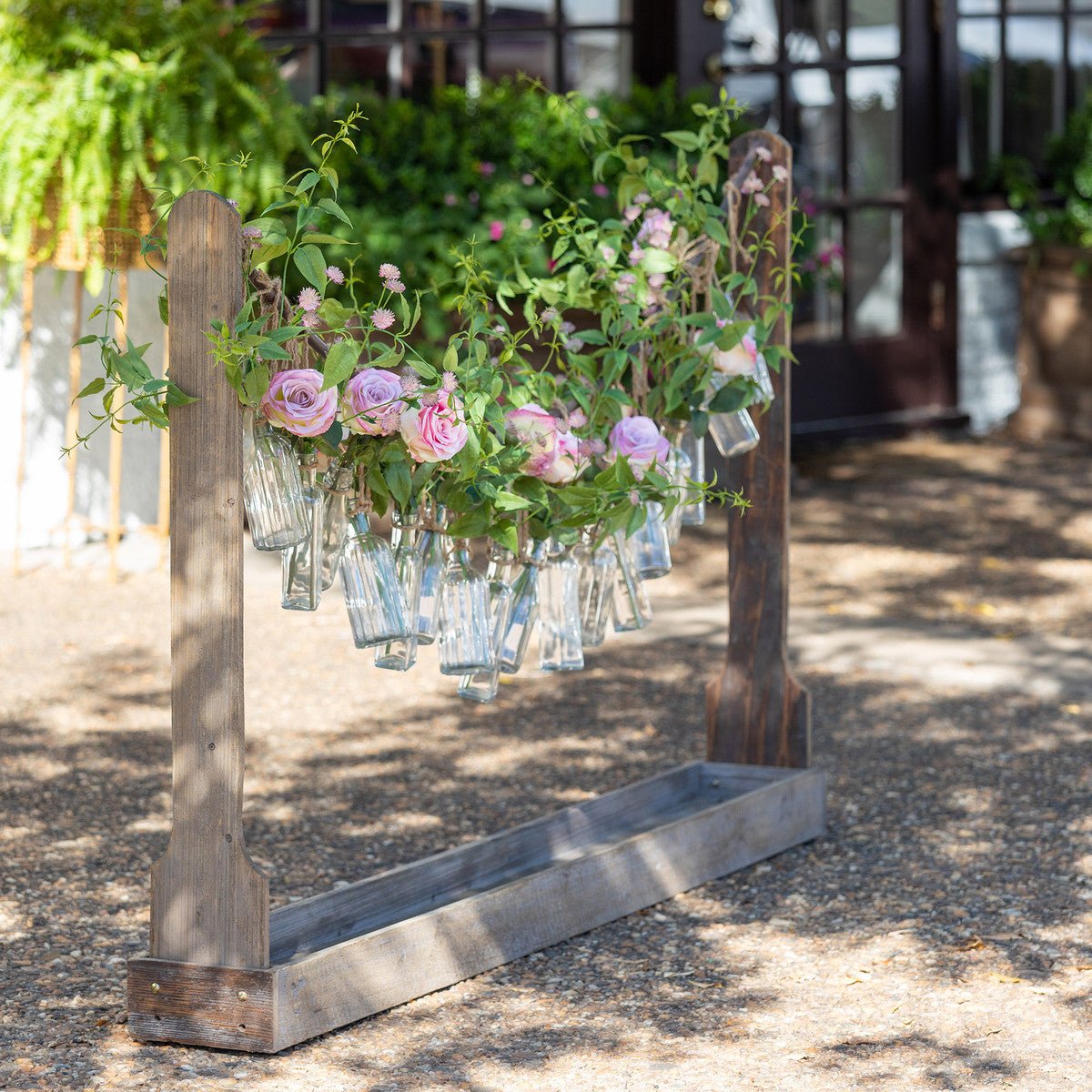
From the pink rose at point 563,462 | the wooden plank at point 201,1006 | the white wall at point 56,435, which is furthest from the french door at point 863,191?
the wooden plank at point 201,1006

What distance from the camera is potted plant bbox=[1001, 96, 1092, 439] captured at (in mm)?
8383

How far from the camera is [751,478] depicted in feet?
11.6

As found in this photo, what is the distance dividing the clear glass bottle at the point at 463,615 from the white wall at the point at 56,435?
3648 millimetres

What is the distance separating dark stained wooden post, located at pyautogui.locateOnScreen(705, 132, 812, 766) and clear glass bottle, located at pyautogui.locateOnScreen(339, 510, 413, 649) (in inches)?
38.9

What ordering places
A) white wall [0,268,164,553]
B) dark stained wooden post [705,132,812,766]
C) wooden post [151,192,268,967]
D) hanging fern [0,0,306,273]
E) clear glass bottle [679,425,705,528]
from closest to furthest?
wooden post [151,192,268,967]
clear glass bottle [679,425,705,528]
dark stained wooden post [705,132,812,766]
hanging fern [0,0,306,273]
white wall [0,268,164,553]

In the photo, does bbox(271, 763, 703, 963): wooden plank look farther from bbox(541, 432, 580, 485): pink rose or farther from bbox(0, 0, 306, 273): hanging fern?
bbox(0, 0, 306, 273): hanging fern

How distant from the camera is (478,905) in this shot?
2932 millimetres

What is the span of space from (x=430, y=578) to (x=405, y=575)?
0.14 ft

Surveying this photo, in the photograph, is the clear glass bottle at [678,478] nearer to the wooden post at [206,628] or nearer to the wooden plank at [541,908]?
the wooden plank at [541,908]

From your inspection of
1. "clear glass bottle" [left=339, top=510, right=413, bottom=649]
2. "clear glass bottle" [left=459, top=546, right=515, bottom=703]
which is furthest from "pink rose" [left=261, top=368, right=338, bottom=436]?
"clear glass bottle" [left=459, top=546, right=515, bottom=703]

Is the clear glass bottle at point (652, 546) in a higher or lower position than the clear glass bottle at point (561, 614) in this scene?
higher

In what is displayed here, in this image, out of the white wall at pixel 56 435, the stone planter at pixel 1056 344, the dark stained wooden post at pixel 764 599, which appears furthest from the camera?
the stone planter at pixel 1056 344

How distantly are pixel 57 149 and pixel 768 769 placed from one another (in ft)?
10.3

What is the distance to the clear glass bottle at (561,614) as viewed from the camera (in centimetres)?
303
